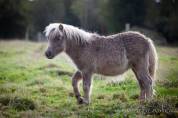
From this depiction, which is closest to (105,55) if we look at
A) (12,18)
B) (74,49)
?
(74,49)

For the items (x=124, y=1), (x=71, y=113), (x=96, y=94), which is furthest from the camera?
(x=124, y=1)

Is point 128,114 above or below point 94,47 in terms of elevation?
below

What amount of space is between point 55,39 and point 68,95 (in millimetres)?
2208

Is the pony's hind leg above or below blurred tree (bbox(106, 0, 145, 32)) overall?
below

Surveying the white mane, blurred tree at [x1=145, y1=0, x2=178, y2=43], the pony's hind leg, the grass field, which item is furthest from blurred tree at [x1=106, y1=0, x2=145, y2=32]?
the white mane

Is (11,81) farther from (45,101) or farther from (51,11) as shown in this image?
(51,11)

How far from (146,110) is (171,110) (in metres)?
0.55

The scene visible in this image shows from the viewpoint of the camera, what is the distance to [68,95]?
12562 millimetres

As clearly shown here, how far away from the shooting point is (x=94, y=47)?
37.4ft

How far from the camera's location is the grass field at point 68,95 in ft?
30.9

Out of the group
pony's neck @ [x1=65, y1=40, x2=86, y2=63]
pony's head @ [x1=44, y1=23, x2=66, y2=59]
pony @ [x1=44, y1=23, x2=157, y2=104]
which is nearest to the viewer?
pony's head @ [x1=44, y1=23, x2=66, y2=59]

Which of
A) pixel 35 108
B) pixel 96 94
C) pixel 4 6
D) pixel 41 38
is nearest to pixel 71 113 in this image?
pixel 35 108

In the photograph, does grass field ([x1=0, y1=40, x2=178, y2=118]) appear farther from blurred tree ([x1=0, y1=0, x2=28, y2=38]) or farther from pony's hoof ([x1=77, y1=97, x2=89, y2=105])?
blurred tree ([x1=0, y1=0, x2=28, y2=38])

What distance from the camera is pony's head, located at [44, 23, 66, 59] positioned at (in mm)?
10891
